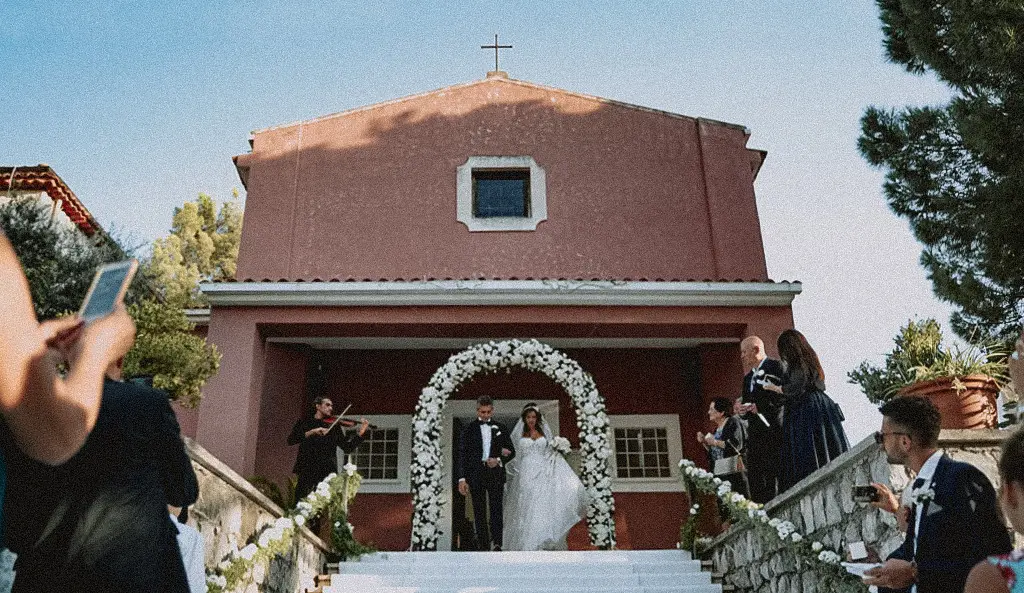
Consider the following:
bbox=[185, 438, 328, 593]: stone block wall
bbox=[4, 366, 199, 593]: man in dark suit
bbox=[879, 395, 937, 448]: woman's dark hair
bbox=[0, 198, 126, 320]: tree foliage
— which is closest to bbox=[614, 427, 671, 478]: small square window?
bbox=[185, 438, 328, 593]: stone block wall

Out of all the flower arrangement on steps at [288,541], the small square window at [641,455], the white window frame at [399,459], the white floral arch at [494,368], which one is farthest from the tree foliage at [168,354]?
the small square window at [641,455]

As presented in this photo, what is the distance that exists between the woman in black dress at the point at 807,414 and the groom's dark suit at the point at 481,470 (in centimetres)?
388

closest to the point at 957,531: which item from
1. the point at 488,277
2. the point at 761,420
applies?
the point at 761,420

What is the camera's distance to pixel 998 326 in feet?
27.9

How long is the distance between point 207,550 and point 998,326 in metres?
7.80

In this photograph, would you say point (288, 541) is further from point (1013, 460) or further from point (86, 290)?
point (86, 290)

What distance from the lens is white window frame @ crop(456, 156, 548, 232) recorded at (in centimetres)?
1225

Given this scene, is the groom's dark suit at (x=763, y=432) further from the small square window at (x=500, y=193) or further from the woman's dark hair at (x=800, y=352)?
the small square window at (x=500, y=193)

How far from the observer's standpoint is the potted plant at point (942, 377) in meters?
5.16

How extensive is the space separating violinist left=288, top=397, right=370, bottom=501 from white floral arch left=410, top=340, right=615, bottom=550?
1.11 metres

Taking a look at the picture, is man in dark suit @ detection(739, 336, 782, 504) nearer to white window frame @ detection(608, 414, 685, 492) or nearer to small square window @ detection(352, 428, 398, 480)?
white window frame @ detection(608, 414, 685, 492)

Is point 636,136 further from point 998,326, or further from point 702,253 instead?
point 998,326

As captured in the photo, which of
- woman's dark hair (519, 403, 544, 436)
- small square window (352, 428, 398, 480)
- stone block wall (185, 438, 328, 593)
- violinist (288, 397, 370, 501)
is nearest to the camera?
stone block wall (185, 438, 328, 593)

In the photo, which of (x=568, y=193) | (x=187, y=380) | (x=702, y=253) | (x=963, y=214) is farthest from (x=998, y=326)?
(x=187, y=380)
